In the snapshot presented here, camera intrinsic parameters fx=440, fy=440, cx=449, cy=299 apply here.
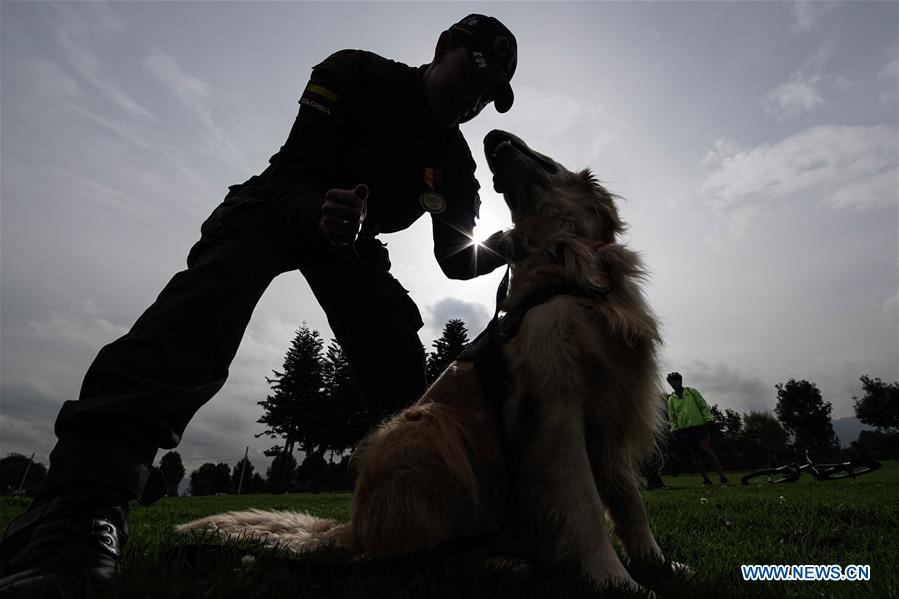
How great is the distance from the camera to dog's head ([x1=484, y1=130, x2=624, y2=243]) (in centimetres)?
317

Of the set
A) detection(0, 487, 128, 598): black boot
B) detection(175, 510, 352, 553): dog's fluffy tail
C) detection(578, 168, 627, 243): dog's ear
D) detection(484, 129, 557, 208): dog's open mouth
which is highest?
detection(484, 129, 557, 208): dog's open mouth

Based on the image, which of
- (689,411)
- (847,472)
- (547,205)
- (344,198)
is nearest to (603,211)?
(547,205)

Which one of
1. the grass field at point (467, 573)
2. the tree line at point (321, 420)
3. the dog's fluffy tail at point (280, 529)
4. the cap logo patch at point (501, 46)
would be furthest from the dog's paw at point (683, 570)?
the tree line at point (321, 420)

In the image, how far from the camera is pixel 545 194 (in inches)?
129

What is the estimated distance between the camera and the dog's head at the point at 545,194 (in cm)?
317

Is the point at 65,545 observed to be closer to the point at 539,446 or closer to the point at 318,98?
the point at 539,446

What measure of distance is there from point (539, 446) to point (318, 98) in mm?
2367

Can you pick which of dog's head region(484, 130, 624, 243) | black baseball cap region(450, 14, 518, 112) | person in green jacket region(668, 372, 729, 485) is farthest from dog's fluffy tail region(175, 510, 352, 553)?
person in green jacket region(668, 372, 729, 485)

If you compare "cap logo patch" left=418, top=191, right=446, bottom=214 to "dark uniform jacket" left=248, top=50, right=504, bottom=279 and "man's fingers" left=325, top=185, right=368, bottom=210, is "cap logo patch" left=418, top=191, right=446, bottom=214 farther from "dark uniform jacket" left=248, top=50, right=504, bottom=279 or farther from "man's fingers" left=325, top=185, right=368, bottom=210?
"man's fingers" left=325, top=185, right=368, bottom=210

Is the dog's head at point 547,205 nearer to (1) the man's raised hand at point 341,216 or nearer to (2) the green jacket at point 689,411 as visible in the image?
(1) the man's raised hand at point 341,216

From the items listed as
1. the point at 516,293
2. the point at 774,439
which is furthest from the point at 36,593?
the point at 774,439

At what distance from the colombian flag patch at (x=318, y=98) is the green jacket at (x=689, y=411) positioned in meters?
12.2

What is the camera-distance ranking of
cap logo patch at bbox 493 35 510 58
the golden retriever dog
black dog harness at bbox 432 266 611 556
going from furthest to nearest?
cap logo patch at bbox 493 35 510 58
black dog harness at bbox 432 266 611 556
the golden retriever dog

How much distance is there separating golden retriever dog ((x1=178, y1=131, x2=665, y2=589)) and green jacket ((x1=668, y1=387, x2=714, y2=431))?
11.0m
